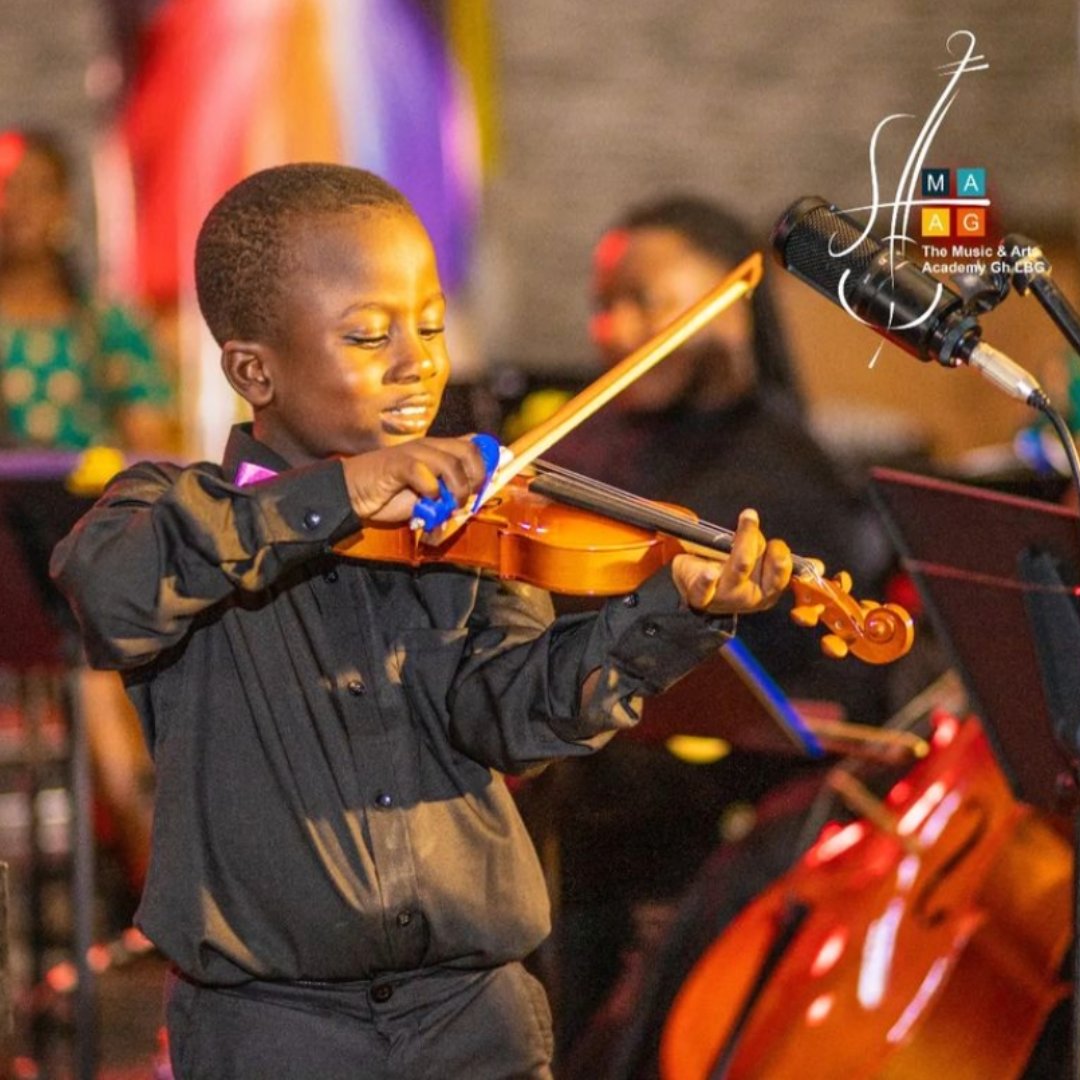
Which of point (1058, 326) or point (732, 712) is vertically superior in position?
point (1058, 326)

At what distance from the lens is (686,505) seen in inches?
121

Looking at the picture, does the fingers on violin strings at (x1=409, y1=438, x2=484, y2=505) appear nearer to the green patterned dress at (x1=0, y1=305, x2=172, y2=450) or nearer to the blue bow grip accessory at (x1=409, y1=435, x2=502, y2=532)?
the blue bow grip accessory at (x1=409, y1=435, x2=502, y2=532)

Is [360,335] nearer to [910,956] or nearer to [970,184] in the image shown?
[970,184]

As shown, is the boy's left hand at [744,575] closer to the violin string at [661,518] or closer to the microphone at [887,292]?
the violin string at [661,518]

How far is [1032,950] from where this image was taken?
2.57 m

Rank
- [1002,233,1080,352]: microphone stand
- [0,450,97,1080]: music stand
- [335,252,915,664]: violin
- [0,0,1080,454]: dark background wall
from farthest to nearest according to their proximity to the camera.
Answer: [0,0,1080,454]: dark background wall, [0,450,97,1080]: music stand, [1002,233,1080,352]: microphone stand, [335,252,915,664]: violin

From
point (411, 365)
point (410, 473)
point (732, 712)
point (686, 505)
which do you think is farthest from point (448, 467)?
point (686, 505)

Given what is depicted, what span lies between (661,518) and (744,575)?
0.50ft

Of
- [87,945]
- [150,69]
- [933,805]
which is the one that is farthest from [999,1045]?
[150,69]

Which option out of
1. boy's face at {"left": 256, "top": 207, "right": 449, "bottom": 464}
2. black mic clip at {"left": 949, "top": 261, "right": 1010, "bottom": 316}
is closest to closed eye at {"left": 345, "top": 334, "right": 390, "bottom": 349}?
boy's face at {"left": 256, "top": 207, "right": 449, "bottom": 464}

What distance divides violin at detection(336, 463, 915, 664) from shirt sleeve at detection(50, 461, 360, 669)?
0.31 feet

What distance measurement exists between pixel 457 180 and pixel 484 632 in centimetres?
497

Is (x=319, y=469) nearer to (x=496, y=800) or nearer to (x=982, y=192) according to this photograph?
(x=496, y=800)

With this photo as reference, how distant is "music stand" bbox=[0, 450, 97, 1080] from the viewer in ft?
9.58
